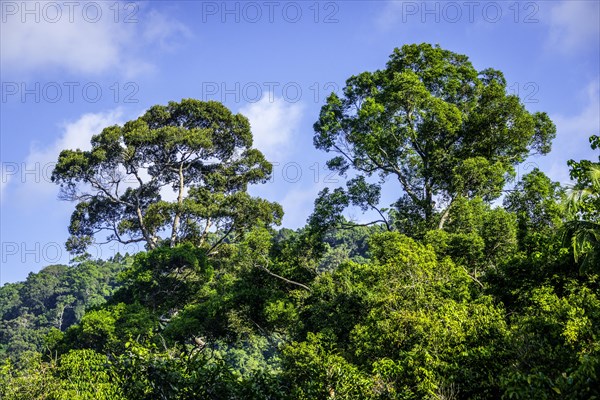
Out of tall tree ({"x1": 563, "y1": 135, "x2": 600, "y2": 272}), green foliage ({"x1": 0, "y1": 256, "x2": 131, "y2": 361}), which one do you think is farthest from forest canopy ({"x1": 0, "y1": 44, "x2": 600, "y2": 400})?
green foliage ({"x1": 0, "y1": 256, "x2": 131, "y2": 361})

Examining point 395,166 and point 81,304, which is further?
point 81,304

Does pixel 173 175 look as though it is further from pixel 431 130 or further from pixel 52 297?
pixel 52 297

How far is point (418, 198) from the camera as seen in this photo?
22.2 m

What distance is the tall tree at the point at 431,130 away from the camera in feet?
67.8

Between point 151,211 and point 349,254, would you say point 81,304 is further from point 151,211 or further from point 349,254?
point 151,211

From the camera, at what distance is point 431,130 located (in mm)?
20984

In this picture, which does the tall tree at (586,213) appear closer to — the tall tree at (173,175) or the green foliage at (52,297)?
the tall tree at (173,175)

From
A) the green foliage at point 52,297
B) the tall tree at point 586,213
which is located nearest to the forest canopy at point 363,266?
the tall tree at point 586,213

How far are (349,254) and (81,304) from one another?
38.3 m

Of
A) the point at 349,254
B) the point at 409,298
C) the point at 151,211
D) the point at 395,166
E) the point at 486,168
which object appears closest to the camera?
the point at 409,298

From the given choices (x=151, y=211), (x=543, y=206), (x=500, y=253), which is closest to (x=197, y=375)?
(x=500, y=253)

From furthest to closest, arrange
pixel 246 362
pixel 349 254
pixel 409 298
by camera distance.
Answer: pixel 349 254 → pixel 246 362 → pixel 409 298

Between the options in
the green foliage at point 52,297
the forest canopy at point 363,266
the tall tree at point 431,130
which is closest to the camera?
the forest canopy at point 363,266

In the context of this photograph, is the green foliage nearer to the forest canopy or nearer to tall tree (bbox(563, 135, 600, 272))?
the forest canopy
